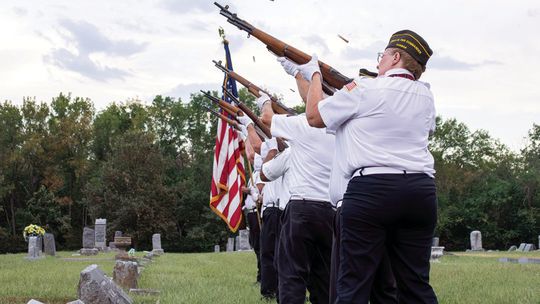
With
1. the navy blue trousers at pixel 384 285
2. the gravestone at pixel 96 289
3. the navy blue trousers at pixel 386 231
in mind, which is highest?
the navy blue trousers at pixel 386 231

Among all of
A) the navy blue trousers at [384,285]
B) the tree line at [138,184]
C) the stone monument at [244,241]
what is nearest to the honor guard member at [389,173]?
the navy blue trousers at [384,285]

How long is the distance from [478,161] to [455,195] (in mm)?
7704

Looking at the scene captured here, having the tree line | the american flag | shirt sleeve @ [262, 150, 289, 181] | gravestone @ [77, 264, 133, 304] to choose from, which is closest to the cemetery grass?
gravestone @ [77, 264, 133, 304]

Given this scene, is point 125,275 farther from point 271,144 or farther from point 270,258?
point 271,144

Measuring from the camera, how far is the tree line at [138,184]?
5772 cm

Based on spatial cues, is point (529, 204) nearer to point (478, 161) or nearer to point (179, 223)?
point (478, 161)

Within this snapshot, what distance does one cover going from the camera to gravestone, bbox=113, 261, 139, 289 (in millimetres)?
11547

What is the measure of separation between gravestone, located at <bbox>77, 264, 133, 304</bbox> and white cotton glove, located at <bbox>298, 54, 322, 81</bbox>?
10.8 feet

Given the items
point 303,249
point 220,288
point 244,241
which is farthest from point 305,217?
point 244,241

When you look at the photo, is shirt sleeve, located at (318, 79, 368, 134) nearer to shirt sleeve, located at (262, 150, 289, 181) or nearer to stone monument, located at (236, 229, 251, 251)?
shirt sleeve, located at (262, 150, 289, 181)

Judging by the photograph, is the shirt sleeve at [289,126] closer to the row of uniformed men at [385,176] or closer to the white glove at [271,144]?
the white glove at [271,144]

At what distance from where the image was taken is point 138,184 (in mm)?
58281

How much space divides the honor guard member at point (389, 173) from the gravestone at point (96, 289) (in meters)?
3.50

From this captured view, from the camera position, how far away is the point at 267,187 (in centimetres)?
1066
